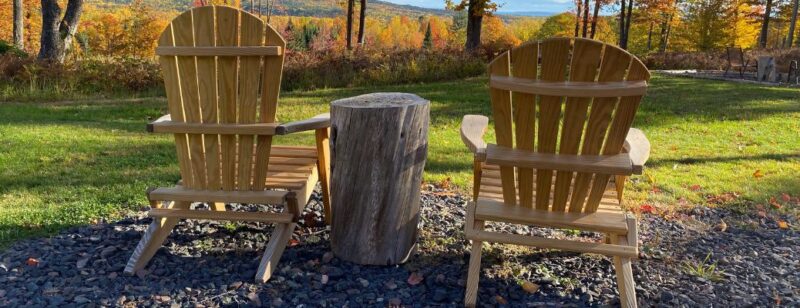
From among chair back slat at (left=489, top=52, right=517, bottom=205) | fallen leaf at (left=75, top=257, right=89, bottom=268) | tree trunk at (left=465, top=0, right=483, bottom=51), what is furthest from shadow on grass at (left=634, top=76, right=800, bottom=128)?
fallen leaf at (left=75, top=257, right=89, bottom=268)

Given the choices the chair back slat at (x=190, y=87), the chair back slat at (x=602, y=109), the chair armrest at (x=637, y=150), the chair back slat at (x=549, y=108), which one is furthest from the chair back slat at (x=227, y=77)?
the chair armrest at (x=637, y=150)

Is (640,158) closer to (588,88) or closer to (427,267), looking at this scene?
(588,88)

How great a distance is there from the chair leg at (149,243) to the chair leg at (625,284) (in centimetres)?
211

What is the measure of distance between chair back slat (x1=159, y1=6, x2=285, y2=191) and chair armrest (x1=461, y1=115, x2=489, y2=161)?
904 mm

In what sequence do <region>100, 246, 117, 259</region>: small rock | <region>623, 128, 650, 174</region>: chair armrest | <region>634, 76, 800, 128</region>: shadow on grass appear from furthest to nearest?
<region>634, 76, 800, 128</region>: shadow on grass
<region>100, 246, 117, 259</region>: small rock
<region>623, 128, 650, 174</region>: chair armrest

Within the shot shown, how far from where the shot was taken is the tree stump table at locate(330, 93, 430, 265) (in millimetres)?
2549

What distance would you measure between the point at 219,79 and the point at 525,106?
135cm

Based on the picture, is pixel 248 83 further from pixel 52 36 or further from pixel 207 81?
pixel 52 36

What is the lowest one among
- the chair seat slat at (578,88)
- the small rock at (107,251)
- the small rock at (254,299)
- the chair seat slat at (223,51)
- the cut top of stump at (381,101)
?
the small rock at (254,299)

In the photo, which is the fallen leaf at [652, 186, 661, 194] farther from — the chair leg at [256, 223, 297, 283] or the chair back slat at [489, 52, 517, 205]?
the chair leg at [256, 223, 297, 283]

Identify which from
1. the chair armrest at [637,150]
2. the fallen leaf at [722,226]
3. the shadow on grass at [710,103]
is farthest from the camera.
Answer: the shadow on grass at [710,103]

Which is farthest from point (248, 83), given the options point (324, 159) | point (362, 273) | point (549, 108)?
point (549, 108)

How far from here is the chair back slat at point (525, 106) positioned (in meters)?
2.15

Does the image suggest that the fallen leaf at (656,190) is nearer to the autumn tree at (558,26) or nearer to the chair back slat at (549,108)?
the chair back slat at (549,108)
